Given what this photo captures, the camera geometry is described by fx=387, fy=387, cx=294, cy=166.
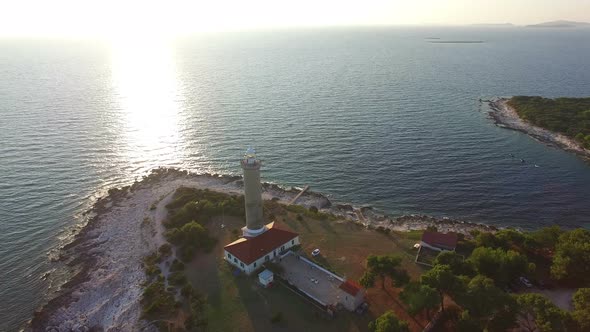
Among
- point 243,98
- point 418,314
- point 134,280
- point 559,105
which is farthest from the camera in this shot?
point 243,98

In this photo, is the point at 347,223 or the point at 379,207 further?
the point at 379,207

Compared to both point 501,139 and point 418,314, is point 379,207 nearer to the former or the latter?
point 418,314

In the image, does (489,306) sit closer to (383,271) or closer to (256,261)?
(383,271)

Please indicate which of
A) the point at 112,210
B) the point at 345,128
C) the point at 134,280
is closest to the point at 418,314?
the point at 134,280

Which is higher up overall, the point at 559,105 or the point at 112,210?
the point at 559,105

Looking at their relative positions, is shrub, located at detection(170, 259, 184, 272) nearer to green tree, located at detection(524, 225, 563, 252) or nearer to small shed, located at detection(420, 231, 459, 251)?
small shed, located at detection(420, 231, 459, 251)

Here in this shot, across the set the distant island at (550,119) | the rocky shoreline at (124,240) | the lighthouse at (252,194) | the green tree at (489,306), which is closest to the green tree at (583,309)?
the green tree at (489,306)

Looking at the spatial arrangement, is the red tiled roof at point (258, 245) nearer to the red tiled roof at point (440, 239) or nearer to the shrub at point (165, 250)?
the shrub at point (165, 250)
